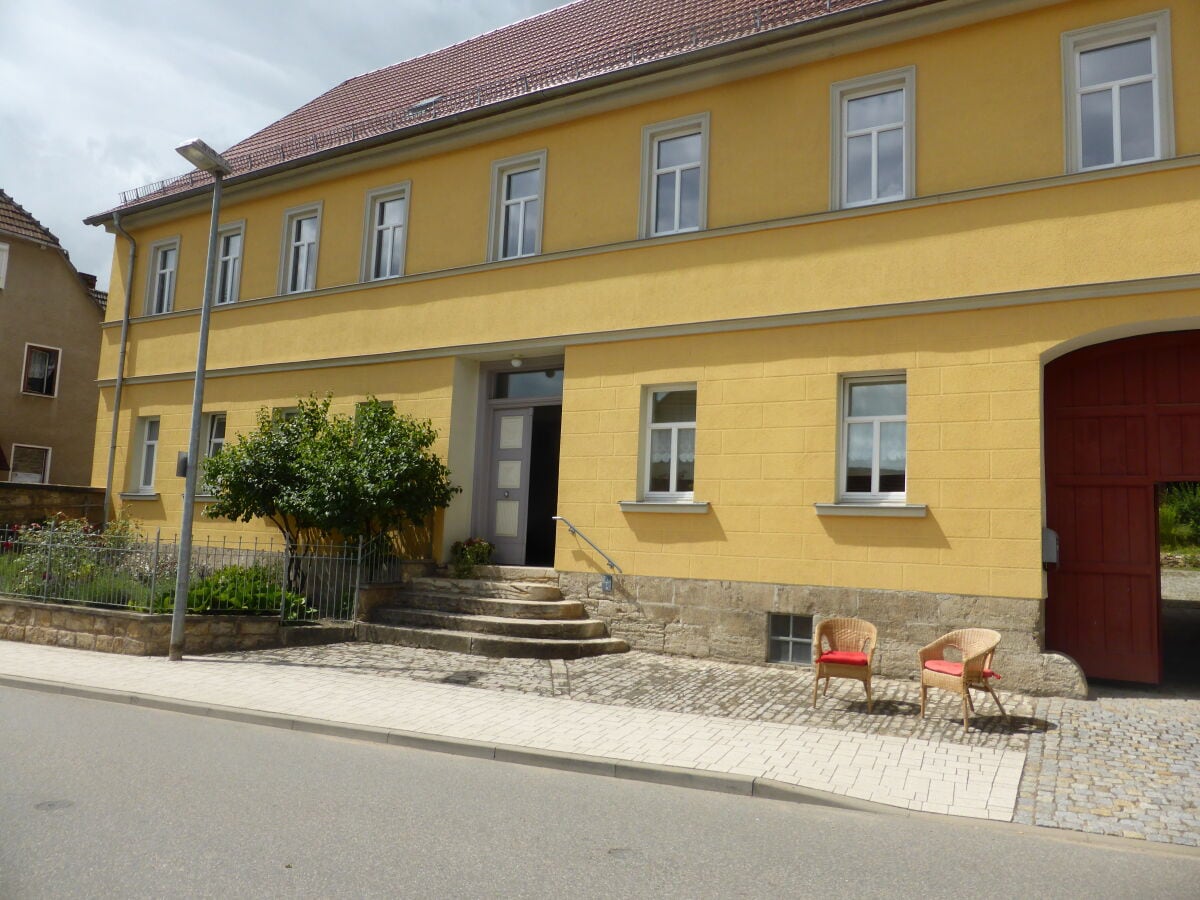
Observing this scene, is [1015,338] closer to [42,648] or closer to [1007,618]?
[1007,618]

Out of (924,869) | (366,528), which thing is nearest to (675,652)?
(366,528)

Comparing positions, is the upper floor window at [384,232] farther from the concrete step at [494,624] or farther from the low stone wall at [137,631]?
the low stone wall at [137,631]

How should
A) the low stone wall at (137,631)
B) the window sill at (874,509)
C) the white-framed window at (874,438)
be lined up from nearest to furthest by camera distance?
the window sill at (874,509)
the white-framed window at (874,438)
the low stone wall at (137,631)

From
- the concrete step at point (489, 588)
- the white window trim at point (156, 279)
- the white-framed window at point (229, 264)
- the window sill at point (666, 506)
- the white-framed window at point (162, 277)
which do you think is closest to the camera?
the window sill at point (666, 506)

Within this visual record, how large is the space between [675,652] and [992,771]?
18.4 ft

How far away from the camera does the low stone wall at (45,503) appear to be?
18.4 m

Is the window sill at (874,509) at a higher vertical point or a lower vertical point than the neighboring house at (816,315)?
lower

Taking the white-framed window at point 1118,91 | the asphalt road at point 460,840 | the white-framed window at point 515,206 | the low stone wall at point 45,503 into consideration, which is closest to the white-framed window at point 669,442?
the white-framed window at point 515,206

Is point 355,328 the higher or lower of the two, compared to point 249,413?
higher

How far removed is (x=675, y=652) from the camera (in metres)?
12.4

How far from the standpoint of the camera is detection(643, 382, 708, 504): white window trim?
12797 millimetres

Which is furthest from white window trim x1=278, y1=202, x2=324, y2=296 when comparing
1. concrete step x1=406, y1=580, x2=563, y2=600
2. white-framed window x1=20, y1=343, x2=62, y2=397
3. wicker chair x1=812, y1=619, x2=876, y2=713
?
white-framed window x1=20, y1=343, x2=62, y2=397

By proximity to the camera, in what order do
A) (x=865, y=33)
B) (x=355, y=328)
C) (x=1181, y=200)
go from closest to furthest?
(x=1181, y=200) < (x=865, y=33) < (x=355, y=328)

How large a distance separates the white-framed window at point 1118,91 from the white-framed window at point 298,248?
12.6 m
